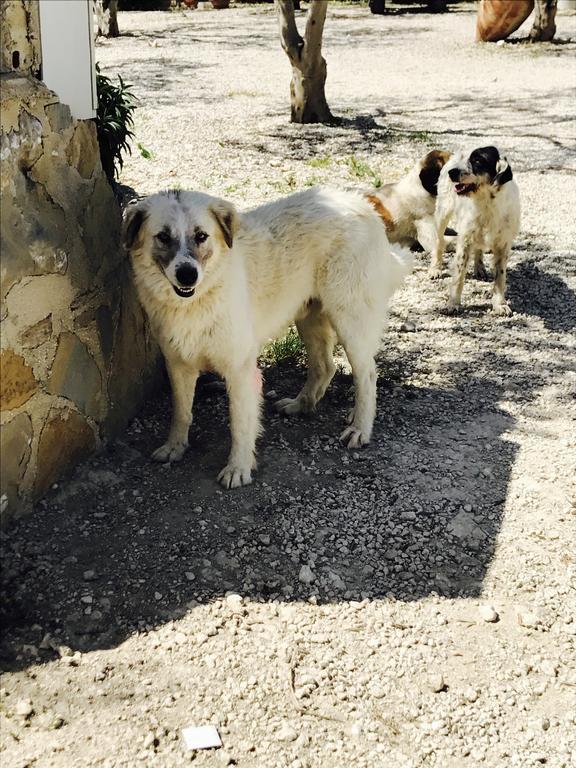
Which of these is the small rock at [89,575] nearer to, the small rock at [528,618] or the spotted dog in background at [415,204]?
the small rock at [528,618]

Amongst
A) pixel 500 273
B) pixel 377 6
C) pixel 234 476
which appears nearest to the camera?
pixel 234 476

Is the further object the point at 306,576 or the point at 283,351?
the point at 283,351

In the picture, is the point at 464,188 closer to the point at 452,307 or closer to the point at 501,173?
the point at 501,173

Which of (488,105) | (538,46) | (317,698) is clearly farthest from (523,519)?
(538,46)

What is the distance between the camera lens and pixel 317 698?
10.00 ft

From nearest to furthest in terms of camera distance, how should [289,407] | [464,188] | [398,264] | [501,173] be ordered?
[398,264]
[289,407]
[501,173]
[464,188]

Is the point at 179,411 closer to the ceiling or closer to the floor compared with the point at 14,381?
closer to the floor

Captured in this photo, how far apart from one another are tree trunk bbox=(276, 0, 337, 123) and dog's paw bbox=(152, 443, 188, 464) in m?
7.47

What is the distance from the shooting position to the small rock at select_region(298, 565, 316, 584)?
3.62 meters

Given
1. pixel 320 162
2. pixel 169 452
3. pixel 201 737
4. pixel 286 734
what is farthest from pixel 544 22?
pixel 201 737

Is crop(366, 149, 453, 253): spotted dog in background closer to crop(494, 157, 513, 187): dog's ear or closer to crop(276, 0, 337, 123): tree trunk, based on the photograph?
crop(494, 157, 513, 187): dog's ear

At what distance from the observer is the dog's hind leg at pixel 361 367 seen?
4.60 m

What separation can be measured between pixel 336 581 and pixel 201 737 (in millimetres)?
1000

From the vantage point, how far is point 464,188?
6.32m
